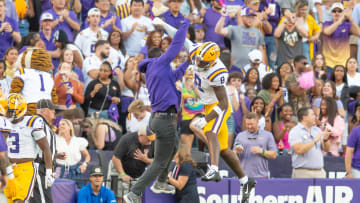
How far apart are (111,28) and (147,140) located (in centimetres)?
497

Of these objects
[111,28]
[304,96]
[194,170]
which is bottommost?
[194,170]

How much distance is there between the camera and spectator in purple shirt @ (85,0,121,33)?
1775cm

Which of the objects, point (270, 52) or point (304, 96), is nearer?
point (304, 96)

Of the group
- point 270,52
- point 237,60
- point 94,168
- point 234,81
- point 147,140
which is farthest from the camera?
point 270,52

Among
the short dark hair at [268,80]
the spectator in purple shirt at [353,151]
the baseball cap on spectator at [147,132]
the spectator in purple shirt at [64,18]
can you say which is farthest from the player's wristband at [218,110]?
the spectator in purple shirt at [64,18]

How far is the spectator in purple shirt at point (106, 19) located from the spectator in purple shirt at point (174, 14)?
112 centimetres

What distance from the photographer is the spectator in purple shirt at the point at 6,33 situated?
55.0 feet

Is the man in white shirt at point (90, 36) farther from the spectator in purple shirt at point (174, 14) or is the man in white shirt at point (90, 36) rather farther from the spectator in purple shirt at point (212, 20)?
the spectator in purple shirt at point (212, 20)

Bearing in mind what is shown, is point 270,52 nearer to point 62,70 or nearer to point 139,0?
point 139,0

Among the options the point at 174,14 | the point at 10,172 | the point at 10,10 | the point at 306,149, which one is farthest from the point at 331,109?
the point at 10,172

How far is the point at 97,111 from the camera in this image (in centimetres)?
1549

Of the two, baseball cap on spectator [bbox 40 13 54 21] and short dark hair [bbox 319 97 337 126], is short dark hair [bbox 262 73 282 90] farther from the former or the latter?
baseball cap on spectator [bbox 40 13 54 21]

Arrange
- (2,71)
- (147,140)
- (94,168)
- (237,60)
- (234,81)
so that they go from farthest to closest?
(237,60)
(234,81)
(2,71)
(147,140)
(94,168)

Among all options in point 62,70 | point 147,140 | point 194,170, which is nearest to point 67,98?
point 62,70
